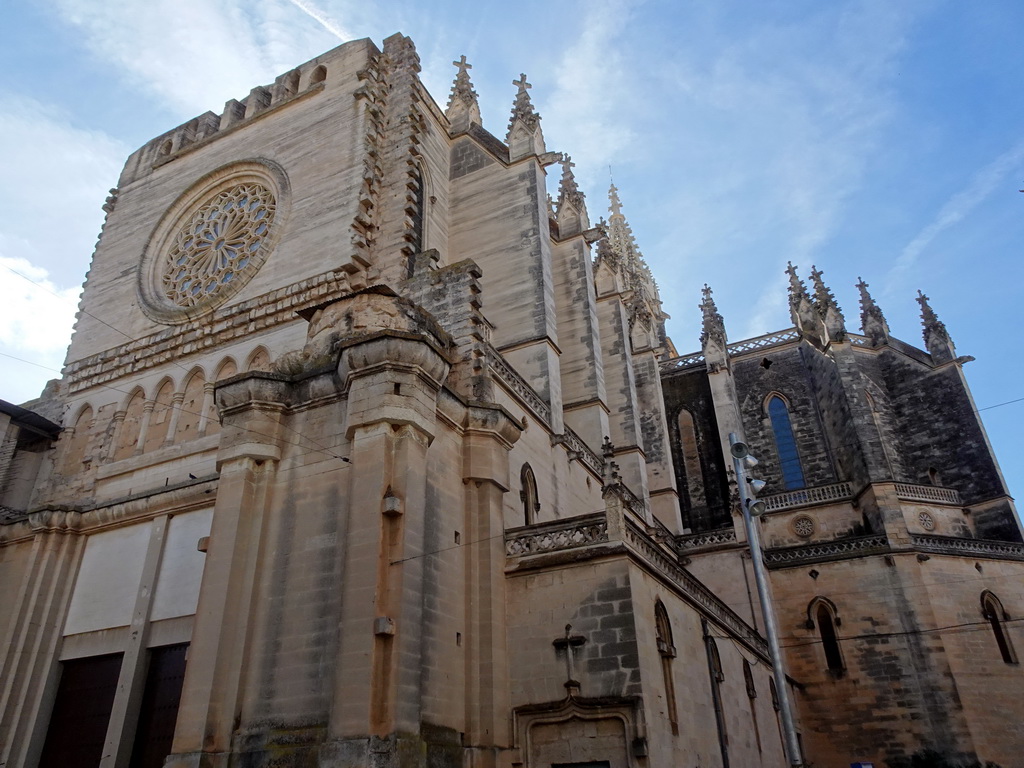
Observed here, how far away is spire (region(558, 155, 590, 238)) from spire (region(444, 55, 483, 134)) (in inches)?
130

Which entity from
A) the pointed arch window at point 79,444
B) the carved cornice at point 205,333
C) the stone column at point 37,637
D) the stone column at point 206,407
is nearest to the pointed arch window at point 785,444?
the carved cornice at point 205,333

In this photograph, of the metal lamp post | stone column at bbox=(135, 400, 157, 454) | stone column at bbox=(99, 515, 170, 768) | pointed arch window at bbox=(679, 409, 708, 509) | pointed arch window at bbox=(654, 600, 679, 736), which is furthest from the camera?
pointed arch window at bbox=(679, 409, 708, 509)

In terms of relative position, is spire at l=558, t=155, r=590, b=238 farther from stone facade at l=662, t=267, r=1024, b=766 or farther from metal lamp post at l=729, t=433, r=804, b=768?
metal lamp post at l=729, t=433, r=804, b=768

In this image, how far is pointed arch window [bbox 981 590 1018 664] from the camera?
22.7m

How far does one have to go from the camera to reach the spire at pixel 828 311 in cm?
2886

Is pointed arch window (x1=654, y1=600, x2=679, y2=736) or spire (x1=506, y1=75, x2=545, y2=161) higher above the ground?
spire (x1=506, y1=75, x2=545, y2=161)

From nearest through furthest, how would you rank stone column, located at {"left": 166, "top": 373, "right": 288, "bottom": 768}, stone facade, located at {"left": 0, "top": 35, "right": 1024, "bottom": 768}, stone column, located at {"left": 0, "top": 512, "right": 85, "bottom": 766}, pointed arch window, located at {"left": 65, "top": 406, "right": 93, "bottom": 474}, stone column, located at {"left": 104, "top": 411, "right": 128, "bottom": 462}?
stone column, located at {"left": 166, "top": 373, "right": 288, "bottom": 768}
stone facade, located at {"left": 0, "top": 35, "right": 1024, "bottom": 768}
stone column, located at {"left": 0, "top": 512, "right": 85, "bottom": 766}
stone column, located at {"left": 104, "top": 411, "right": 128, "bottom": 462}
pointed arch window, located at {"left": 65, "top": 406, "right": 93, "bottom": 474}

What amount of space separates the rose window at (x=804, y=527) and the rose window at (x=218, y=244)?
19009 mm

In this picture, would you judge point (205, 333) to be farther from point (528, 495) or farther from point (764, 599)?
point (764, 599)

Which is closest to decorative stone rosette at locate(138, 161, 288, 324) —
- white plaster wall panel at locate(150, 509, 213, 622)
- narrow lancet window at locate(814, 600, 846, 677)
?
white plaster wall panel at locate(150, 509, 213, 622)

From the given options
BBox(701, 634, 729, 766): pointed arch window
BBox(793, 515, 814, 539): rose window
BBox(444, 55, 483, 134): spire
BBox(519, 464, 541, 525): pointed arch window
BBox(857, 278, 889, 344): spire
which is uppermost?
BBox(444, 55, 483, 134): spire

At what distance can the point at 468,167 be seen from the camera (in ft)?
79.3

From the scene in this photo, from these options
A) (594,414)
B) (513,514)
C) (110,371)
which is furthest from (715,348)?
(110,371)

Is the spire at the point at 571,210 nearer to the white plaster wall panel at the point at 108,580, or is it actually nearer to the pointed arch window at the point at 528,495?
the pointed arch window at the point at 528,495
